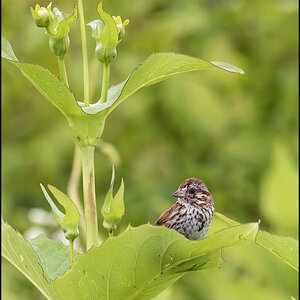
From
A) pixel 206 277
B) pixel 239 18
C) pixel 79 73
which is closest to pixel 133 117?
pixel 79 73

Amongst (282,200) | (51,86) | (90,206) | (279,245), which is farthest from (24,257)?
(282,200)

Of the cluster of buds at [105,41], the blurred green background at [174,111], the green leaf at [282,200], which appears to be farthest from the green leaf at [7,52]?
the blurred green background at [174,111]

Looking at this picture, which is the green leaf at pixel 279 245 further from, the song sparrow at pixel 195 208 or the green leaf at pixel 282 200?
the green leaf at pixel 282 200

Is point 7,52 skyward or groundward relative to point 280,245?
skyward

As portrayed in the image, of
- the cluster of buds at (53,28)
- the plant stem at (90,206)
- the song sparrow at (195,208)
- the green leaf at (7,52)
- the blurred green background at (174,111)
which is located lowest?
the blurred green background at (174,111)

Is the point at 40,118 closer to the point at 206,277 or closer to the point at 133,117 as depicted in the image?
the point at 133,117

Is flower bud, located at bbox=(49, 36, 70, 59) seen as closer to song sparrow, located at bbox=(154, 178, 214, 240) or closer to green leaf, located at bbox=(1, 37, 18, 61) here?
green leaf, located at bbox=(1, 37, 18, 61)

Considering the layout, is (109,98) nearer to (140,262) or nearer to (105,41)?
(105,41)

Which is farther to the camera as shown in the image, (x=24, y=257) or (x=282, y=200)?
(x=282, y=200)
